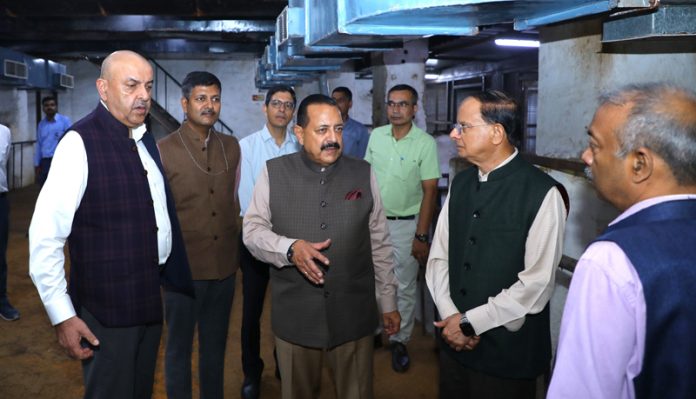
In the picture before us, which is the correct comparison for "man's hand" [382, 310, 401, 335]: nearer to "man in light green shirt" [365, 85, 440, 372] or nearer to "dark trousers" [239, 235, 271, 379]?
"dark trousers" [239, 235, 271, 379]

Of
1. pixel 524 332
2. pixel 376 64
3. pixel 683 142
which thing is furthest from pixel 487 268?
pixel 376 64

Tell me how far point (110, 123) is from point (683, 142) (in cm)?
177

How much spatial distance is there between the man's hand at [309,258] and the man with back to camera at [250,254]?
1107mm

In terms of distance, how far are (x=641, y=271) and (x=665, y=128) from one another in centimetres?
30

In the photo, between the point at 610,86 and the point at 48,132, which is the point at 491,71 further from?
the point at 610,86

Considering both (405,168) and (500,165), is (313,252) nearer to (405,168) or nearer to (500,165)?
(500,165)

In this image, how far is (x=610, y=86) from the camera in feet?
8.83

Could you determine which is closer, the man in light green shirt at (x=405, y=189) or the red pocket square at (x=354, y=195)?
the red pocket square at (x=354, y=195)

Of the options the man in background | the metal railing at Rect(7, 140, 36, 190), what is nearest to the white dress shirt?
the man in background

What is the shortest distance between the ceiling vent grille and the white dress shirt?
795 centimetres

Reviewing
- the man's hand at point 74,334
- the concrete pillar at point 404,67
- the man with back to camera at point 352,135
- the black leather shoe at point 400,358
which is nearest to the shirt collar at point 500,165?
the man's hand at point 74,334

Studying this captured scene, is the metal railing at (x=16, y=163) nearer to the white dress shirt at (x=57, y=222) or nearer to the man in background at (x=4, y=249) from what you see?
the man in background at (x=4, y=249)

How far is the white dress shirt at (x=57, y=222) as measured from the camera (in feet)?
6.17

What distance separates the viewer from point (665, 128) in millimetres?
1170
